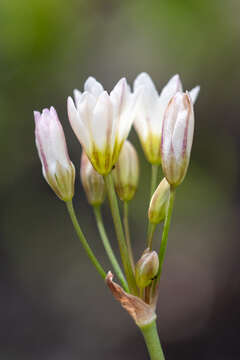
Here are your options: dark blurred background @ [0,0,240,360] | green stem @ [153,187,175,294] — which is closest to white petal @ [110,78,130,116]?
green stem @ [153,187,175,294]

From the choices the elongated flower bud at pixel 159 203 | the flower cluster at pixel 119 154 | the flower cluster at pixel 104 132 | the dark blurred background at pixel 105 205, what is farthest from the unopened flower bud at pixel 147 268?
the dark blurred background at pixel 105 205

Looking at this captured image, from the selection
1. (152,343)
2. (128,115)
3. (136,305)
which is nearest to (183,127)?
(128,115)

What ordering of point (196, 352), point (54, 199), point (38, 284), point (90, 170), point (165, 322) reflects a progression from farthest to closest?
1. point (54, 199)
2. point (38, 284)
3. point (165, 322)
4. point (196, 352)
5. point (90, 170)

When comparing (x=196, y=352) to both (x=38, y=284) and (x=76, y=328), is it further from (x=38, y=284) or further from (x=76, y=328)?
(x=38, y=284)

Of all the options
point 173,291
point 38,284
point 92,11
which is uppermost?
point 92,11

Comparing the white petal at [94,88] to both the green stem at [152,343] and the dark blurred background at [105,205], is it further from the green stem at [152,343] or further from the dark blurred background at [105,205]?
the dark blurred background at [105,205]

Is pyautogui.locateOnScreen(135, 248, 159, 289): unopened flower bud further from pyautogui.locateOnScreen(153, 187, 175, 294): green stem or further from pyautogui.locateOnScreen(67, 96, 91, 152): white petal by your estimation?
pyautogui.locateOnScreen(67, 96, 91, 152): white petal

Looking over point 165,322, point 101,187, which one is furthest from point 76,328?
point 101,187
